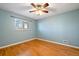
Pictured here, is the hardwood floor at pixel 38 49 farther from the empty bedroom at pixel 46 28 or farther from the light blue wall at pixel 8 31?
the light blue wall at pixel 8 31

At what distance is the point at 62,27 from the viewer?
1.81 m

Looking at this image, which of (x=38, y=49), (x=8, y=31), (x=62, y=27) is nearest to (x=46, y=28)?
(x=62, y=27)

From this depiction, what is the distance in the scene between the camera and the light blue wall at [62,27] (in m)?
1.75

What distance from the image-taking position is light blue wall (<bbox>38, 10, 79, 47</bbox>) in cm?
175

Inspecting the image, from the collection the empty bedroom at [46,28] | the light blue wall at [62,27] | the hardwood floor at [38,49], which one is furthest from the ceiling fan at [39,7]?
the hardwood floor at [38,49]

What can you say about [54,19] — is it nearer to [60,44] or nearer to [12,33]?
[60,44]

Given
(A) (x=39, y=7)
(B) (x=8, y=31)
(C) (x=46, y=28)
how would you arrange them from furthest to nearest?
(B) (x=8, y=31) < (C) (x=46, y=28) < (A) (x=39, y=7)

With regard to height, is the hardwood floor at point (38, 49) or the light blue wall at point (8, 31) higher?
the light blue wall at point (8, 31)

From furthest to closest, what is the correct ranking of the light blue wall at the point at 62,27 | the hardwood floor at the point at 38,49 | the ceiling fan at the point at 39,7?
the light blue wall at the point at 62,27, the hardwood floor at the point at 38,49, the ceiling fan at the point at 39,7

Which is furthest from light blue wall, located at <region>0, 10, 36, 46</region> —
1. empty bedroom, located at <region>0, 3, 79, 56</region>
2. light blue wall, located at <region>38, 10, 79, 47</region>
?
light blue wall, located at <region>38, 10, 79, 47</region>

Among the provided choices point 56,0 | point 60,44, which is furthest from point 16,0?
point 60,44

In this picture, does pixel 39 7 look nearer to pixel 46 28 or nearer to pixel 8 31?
pixel 46 28

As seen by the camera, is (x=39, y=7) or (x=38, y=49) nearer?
(x=39, y=7)

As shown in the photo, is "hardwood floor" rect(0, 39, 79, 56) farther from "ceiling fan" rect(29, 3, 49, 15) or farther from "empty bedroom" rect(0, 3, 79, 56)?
"ceiling fan" rect(29, 3, 49, 15)
